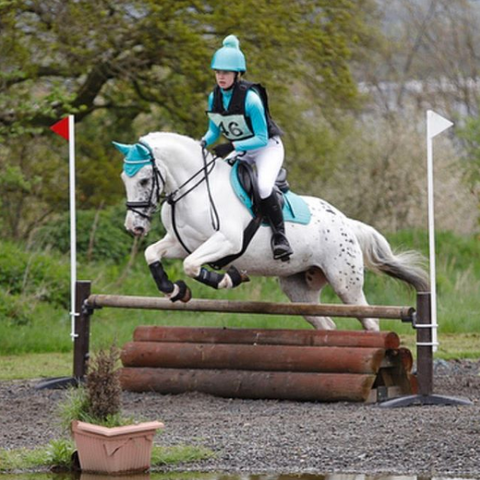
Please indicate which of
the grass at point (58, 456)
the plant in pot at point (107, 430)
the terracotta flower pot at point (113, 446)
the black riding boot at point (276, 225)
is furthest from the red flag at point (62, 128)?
the terracotta flower pot at point (113, 446)

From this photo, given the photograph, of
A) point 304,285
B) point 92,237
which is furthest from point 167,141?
point 92,237

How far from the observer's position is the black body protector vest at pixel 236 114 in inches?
332

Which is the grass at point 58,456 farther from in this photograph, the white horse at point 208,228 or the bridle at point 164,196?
the bridle at point 164,196

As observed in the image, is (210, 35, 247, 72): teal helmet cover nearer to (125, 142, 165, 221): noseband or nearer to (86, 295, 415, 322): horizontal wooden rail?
(125, 142, 165, 221): noseband

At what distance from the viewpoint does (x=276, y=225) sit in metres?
8.60

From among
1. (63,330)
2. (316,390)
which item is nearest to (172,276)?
(63,330)

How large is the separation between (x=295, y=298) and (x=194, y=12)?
7.34m

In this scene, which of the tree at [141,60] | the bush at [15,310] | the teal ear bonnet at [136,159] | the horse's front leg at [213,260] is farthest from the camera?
the tree at [141,60]

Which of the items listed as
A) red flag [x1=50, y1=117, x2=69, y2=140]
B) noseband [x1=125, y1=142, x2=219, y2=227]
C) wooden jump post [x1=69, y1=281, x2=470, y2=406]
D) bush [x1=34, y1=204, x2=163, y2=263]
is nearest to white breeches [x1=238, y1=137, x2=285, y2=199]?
noseband [x1=125, y1=142, x2=219, y2=227]

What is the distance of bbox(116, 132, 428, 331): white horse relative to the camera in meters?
8.40

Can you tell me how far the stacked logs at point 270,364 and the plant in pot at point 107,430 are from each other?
2.65 meters

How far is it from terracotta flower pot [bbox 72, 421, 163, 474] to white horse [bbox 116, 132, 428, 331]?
2373 mm

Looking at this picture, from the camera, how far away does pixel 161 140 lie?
8.70 meters

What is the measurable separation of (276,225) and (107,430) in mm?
3103
